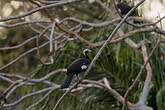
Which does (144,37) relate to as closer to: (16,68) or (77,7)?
(77,7)

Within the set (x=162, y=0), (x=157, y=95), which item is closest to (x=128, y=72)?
(x=157, y=95)

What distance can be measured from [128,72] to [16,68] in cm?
507

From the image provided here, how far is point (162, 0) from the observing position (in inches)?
223

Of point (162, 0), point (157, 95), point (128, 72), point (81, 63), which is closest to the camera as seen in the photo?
point (81, 63)

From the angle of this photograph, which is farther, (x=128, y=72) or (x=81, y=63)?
(x=128, y=72)

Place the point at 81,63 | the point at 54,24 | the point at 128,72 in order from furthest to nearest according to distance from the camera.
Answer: the point at 128,72 → the point at 81,63 → the point at 54,24

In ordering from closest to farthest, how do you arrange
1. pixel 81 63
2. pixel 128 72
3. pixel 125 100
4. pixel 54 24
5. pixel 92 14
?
pixel 125 100 < pixel 54 24 < pixel 81 63 < pixel 128 72 < pixel 92 14

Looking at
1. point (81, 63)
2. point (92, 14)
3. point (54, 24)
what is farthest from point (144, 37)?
point (92, 14)

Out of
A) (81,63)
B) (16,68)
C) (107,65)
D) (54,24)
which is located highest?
(54,24)

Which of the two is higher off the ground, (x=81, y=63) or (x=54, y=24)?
(x=54, y=24)

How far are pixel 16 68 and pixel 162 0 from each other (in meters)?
3.76

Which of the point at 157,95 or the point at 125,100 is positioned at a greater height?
the point at 125,100

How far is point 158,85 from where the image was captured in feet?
12.1

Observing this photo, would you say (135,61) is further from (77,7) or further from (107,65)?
(77,7)
